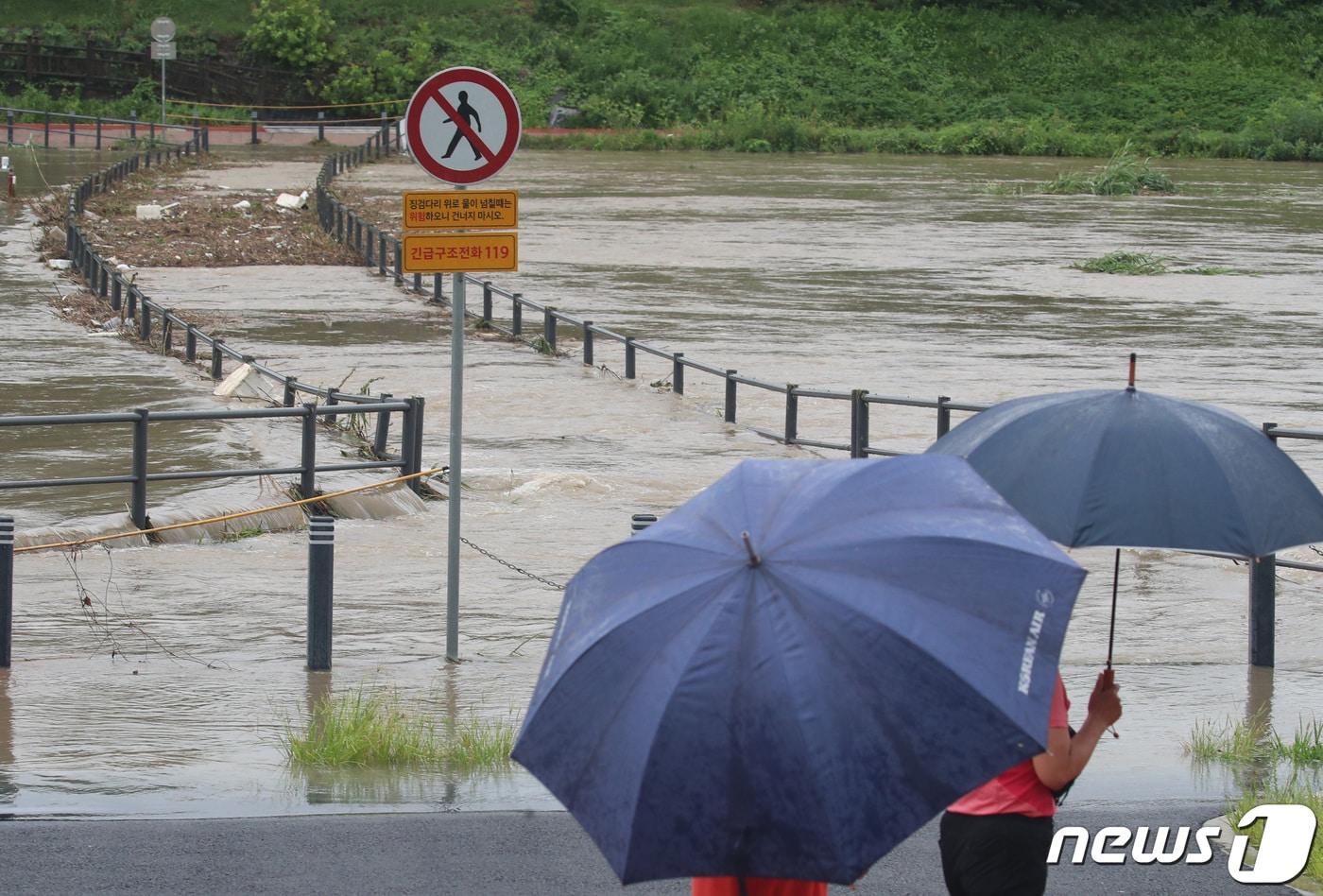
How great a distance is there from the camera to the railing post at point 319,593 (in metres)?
9.07

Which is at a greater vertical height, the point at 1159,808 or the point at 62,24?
the point at 62,24

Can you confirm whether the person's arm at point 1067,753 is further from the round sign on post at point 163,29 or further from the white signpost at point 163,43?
the round sign on post at point 163,29

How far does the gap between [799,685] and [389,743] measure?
4.52 m

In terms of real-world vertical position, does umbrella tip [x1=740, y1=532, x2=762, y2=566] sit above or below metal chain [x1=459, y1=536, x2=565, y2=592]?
above

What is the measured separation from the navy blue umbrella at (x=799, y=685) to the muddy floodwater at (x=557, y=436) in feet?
12.1

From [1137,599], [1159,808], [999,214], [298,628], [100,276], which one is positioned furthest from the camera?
[999,214]

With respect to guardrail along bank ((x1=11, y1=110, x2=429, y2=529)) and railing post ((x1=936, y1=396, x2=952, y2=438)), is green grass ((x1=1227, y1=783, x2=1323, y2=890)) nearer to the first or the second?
guardrail along bank ((x1=11, y1=110, x2=429, y2=529))

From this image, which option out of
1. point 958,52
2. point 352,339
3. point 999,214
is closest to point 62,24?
point 958,52

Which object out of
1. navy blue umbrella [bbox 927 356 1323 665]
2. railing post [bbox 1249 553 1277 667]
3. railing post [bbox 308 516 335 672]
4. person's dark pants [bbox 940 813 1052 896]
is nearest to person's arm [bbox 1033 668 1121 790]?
person's dark pants [bbox 940 813 1052 896]

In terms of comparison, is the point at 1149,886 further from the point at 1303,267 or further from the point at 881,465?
the point at 1303,267

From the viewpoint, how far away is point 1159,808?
23.1 ft

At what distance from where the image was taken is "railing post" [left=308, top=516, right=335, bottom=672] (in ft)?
29.8

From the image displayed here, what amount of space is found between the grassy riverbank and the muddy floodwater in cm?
2728

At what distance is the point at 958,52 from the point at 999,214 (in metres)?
44.2
